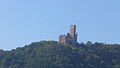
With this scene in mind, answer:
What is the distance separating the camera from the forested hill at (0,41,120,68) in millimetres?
91812

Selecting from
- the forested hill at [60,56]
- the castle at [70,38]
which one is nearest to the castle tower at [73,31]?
the castle at [70,38]

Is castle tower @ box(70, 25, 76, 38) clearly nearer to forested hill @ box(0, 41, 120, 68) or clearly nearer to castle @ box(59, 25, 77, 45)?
castle @ box(59, 25, 77, 45)

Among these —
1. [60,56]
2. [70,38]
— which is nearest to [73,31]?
[70,38]

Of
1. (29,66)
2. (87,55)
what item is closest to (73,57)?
(87,55)

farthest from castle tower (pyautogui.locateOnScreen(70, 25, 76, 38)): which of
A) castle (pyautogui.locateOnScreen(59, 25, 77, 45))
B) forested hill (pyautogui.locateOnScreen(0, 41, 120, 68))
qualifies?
forested hill (pyautogui.locateOnScreen(0, 41, 120, 68))

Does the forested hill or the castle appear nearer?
the forested hill

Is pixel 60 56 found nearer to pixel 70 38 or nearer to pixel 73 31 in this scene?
pixel 70 38

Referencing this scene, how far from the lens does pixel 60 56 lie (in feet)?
315

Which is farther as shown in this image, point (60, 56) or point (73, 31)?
point (73, 31)

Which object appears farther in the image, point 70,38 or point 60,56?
point 70,38

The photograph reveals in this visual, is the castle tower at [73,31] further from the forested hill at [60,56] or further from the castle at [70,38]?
the forested hill at [60,56]

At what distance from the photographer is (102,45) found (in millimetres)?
111625

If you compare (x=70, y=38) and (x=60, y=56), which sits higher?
(x=70, y=38)

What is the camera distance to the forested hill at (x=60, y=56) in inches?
3615
